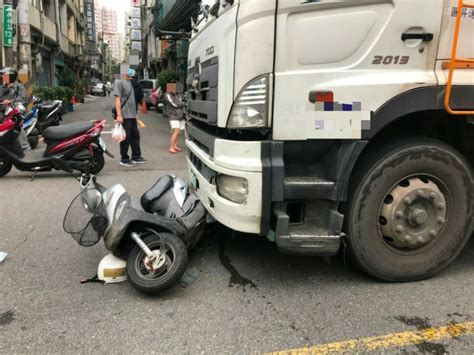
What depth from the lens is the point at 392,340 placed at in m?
2.65

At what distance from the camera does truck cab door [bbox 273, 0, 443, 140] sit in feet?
9.07

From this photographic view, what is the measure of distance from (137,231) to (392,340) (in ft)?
6.29

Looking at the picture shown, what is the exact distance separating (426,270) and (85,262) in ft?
9.28

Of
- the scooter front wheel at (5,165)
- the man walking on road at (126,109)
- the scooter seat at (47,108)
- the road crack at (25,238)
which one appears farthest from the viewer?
the scooter seat at (47,108)

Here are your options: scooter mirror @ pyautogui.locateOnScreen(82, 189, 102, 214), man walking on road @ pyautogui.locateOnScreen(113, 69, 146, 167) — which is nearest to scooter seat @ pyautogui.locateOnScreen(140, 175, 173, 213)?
scooter mirror @ pyautogui.locateOnScreen(82, 189, 102, 214)

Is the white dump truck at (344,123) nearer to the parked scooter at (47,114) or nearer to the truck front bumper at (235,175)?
the truck front bumper at (235,175)

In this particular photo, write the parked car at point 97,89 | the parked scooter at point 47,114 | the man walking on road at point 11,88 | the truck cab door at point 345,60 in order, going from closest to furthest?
1. the truck cab door at point 345,60
2. the man walking on road at point 11,88
3. the parked scooter at point 47,114
4. the parked car at point 97,89

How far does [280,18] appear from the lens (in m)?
2.73

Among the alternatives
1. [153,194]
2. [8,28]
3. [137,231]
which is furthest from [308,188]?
[8,28]

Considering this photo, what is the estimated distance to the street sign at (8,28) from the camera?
1196 centimetres

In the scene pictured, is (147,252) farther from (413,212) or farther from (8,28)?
(8,28)

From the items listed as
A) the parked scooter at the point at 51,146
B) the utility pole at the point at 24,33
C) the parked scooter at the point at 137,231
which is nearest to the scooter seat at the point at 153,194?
the parked scooter at the point at 137,231

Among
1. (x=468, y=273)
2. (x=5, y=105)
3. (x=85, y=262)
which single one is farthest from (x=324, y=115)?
(x=5, y=105)

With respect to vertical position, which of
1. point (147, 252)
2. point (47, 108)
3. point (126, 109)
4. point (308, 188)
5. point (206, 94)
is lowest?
point (147, 252)
